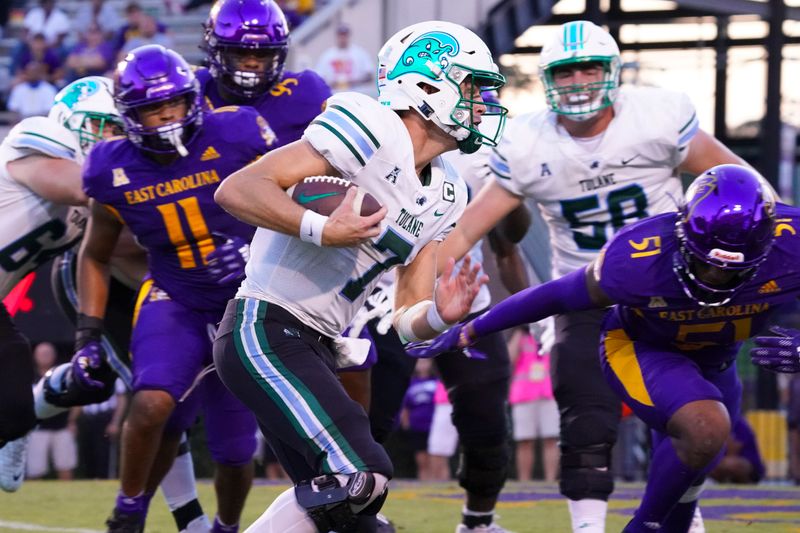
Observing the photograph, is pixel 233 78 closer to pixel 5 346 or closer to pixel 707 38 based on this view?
pixel 5 346

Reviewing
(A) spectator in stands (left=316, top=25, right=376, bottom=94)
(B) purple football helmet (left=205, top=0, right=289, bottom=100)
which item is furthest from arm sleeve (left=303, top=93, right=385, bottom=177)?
(A) spectator in stands (left=316, top=25, right=376, bottom=94)

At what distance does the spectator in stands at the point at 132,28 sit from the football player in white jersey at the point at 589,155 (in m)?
7.11

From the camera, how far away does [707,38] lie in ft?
51.5

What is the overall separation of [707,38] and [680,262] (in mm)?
12029

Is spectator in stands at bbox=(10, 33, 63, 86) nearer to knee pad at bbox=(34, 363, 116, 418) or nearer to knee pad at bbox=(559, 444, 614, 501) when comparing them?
knee pad at bbox=(34, 363, 116, 418)

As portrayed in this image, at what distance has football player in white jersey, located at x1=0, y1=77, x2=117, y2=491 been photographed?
17.5ft

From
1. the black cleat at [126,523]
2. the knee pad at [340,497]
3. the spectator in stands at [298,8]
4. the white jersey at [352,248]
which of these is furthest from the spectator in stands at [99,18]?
the knee pad at [340,497]

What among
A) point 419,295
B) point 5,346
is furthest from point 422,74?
point 5,346

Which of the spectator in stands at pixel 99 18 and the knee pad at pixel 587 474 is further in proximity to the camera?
the spectator in stands at pixel 99 18

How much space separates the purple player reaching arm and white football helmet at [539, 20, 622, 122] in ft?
3.27

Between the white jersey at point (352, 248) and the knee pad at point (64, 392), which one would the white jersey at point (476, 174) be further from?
the white jersey at point (352, 248)

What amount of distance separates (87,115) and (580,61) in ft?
6.30

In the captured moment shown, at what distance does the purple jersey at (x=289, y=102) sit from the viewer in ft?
17.7

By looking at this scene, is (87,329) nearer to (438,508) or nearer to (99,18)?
(438,508)
